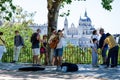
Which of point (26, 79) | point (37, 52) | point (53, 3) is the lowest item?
point (26, 79)

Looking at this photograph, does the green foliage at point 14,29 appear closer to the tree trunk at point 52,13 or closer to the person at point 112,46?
the tree trunk at point 52,13

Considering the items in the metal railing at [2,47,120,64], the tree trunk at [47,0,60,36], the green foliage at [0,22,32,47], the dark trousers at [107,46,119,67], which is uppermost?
the green foliage at [0,22,32,47]

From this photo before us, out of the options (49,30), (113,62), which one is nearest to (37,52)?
(49,30)

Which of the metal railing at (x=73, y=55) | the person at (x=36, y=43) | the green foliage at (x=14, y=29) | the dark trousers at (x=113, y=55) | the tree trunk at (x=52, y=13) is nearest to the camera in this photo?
the dark trousers at (x=113, y=55)

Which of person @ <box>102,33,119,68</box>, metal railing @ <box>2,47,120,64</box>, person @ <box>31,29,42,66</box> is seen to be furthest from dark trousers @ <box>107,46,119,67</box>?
metal railing @ <box>2,47,120,64</box>

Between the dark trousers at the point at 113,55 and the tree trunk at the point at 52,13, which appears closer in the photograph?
the dark trousers at the point at 113,55

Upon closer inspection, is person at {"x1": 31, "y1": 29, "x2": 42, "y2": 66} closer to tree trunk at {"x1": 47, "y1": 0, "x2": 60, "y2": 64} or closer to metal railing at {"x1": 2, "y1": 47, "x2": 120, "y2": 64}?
tree trunk at {"x1": 47, "y1": 0, "x2": 60, "y2": 64}

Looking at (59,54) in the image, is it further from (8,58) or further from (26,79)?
(8,58)

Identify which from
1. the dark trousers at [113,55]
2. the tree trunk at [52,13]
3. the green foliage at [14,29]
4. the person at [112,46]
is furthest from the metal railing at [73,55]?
the green foliage at [14,29]

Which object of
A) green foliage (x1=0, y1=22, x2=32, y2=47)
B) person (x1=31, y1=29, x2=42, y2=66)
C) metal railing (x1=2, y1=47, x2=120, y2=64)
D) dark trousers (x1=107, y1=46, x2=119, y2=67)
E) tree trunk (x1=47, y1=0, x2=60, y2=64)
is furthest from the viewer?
green foliage (x1=0, y1=22, x2=32, y2=47)

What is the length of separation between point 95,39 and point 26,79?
730cm

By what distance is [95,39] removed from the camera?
21.7 metres

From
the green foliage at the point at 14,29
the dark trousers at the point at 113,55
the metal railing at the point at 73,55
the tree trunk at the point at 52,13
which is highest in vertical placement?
the green foliage at the point at 14,29

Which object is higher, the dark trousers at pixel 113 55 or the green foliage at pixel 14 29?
the green foliage at pixel 14 29
